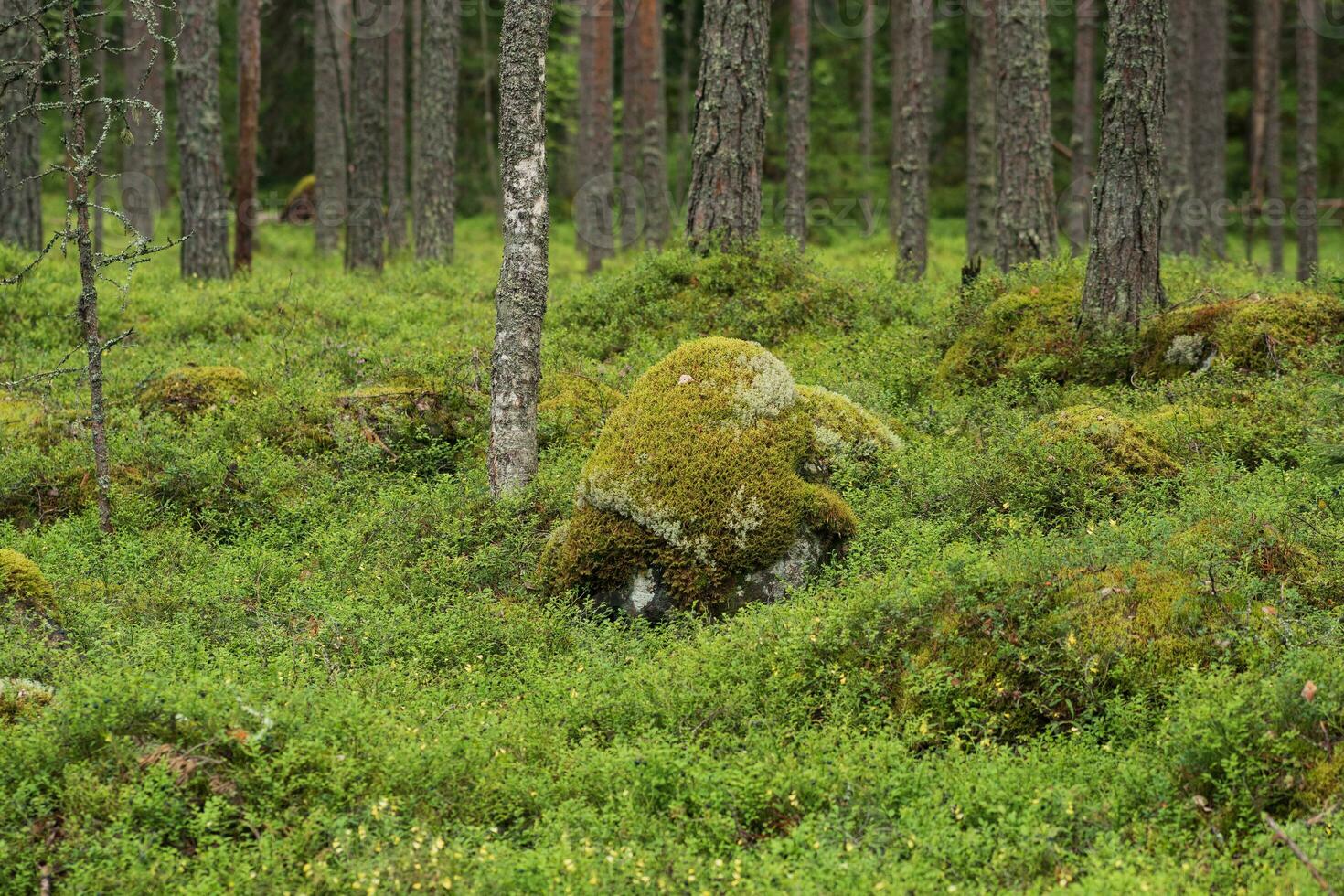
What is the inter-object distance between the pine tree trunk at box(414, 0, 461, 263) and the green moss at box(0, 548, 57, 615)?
13.9 m

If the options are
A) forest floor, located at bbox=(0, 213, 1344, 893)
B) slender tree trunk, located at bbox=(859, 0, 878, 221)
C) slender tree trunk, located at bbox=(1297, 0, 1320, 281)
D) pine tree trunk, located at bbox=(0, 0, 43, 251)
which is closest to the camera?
forest floor, located at bbox=(0, 213, 1344, 893)

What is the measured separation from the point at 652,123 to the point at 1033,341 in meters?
15.5

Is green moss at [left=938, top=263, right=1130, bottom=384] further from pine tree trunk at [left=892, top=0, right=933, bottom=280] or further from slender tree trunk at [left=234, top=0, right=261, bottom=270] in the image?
slender tree trunk at [left=234, top=0, right=261, bottom=270]

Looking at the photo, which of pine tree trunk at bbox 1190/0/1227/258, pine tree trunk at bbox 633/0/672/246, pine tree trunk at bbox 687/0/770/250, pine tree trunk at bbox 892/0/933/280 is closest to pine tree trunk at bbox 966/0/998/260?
pine tree trunk at bbox 892/0/933/280

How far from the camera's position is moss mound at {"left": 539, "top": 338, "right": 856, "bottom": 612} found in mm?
8094

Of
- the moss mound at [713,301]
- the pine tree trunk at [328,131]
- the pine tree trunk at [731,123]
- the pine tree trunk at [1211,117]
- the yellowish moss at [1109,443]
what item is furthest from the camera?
the pine tree trunk at [1211,117]

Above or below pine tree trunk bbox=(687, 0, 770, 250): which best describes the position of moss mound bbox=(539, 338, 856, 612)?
below

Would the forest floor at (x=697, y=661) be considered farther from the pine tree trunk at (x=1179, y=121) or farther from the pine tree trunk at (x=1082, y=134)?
the pine tree trunk at (x=1179, y=121)

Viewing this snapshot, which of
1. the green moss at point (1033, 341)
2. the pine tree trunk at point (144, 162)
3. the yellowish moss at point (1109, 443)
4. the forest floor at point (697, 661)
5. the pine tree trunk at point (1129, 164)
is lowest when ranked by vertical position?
the forest floor at point (697, 661)

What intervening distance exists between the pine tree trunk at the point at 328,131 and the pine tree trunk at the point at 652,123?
20.7 ft

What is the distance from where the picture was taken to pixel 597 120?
2591 centimetres

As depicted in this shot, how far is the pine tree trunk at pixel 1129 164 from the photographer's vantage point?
11.3 meters

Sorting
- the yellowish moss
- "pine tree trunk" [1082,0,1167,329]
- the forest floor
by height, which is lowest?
the forest floor

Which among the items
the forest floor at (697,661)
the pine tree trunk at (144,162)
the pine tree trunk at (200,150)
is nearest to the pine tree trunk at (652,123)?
the pine tree trunk at (200,150)
